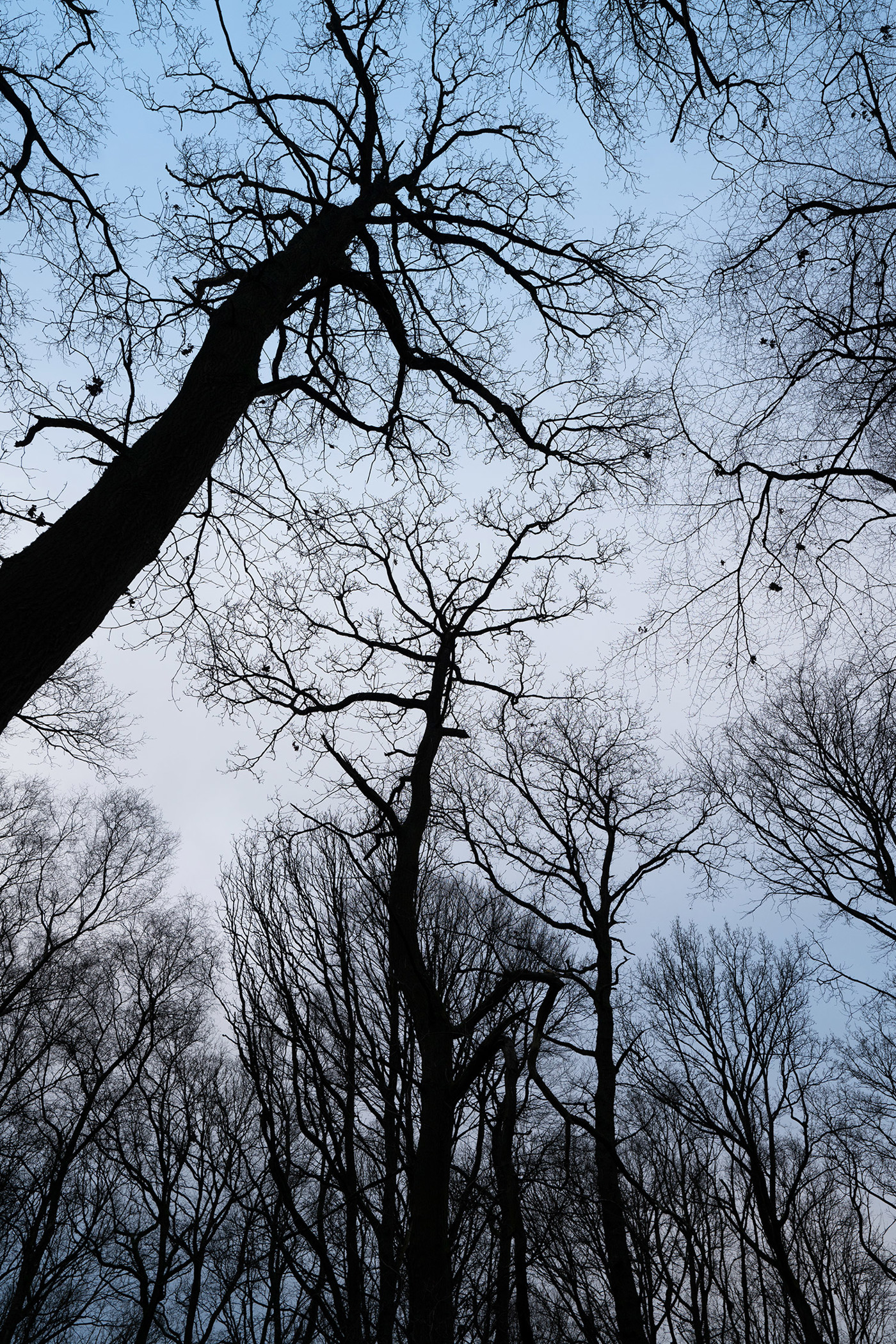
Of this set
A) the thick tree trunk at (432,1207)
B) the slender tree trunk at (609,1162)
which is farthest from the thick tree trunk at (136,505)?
the slender tree trunk at (609,1162)

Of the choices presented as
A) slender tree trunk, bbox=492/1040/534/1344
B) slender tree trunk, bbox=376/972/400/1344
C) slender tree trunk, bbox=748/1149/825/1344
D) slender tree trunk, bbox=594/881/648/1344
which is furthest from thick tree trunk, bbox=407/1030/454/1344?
slender tree trunk, bbox=748/1149/825/1344

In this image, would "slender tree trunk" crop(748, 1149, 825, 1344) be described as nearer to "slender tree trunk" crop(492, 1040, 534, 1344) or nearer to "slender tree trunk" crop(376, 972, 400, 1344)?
"slender tree trunk" crop(376, 972, 400, 1344)

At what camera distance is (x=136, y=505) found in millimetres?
3420

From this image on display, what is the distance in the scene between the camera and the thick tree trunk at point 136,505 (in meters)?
2.91

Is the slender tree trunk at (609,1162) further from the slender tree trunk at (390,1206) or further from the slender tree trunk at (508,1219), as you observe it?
the slender tree trunk at (508,1219)

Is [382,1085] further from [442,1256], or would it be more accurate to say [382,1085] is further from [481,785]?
[481,785]

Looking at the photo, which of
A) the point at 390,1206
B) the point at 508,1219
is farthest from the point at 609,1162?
the point at 508,1219

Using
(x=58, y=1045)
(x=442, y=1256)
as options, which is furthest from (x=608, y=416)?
(x=58, y=1045)

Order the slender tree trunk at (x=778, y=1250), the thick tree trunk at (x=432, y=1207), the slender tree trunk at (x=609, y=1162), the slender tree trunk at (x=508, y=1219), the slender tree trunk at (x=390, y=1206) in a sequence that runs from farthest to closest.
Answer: the slender tree trunk at (x=778, y=1250), the slender tree trunk at (x=609, y=1162), the slender tree trunk at (x=390, y=1206), the thick tree trunk at (x=432, y=1207), the slender tree trunk at (x=508, y=1219)

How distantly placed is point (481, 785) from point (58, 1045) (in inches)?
461

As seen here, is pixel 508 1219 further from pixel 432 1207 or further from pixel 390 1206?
pixel 390 1206

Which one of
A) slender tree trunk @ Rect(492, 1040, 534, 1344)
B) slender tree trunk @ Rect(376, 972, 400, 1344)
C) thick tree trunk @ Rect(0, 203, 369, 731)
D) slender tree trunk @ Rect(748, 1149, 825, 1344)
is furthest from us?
slender tree trunk @ Rect(748, 1149, 825, 1344)

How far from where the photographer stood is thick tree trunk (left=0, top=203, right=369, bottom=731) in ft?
9.56

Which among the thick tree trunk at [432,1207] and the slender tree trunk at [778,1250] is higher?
the slender tree trunk at [778,1250]
